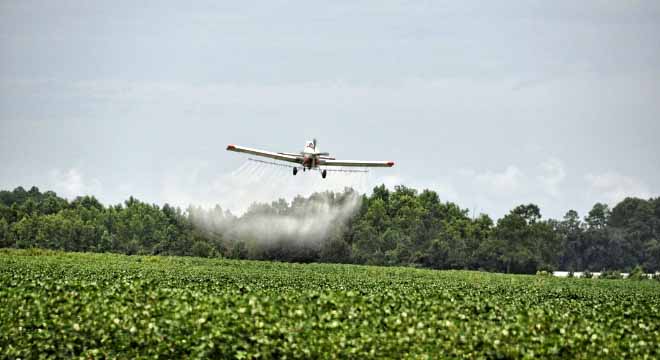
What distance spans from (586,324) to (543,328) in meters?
1.22

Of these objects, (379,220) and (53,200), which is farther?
(53,200)

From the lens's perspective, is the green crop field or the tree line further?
the tree line

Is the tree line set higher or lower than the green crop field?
higher

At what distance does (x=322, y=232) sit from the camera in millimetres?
115375

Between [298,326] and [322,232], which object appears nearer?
[298,326]

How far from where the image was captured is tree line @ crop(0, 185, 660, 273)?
113000 millimetres

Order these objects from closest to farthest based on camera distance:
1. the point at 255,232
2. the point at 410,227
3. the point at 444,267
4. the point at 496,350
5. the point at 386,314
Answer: the point at 496,350, the point at 386,314, the point at 255,232, the point at 444,267, the point at 410,227

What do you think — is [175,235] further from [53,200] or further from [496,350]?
[496,350]

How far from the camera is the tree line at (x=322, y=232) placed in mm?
113000

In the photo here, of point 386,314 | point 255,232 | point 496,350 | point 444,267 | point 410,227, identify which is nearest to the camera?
point 496,350

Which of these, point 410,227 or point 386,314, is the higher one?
point 410,227

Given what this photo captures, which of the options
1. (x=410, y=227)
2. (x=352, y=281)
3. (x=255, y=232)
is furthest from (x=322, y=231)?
(x=352, y=281)

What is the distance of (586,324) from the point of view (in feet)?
76.3

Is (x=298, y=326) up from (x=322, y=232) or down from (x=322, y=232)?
down
